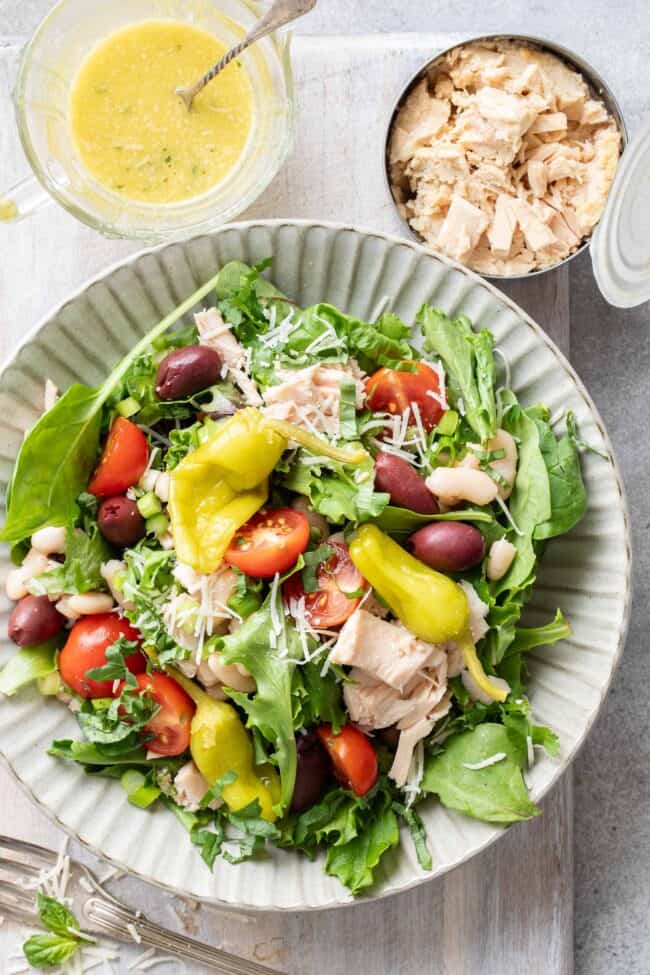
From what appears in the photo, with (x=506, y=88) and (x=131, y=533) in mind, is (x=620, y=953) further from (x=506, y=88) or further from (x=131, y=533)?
(x=506, y=88)

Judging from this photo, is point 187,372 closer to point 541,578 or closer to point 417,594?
point 417,594

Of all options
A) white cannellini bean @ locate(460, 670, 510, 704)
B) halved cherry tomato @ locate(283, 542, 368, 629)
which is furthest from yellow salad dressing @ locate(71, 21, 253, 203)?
white cannellini bean @ locate(460, 670, 510, 704)

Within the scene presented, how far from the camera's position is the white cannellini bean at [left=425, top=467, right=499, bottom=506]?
1.88 m

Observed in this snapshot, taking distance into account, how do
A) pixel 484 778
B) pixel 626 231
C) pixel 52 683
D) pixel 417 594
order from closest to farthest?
1. pixel 417 594
2. pixel 484 778
3. pixel 52 683
4. pixel 626 231

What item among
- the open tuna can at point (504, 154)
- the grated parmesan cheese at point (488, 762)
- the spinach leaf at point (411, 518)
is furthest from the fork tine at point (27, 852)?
the open tuna can at point (504, 154)

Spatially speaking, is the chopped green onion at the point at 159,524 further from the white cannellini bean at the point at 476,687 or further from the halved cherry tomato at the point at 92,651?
the white cannellini bean at the point at 476,687

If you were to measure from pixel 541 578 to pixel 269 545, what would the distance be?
0.64 meters

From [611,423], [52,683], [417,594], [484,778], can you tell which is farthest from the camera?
[611,423]

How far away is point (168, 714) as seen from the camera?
6.42ft

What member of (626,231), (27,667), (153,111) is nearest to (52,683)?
(27,667)

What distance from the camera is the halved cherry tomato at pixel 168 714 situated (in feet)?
6.42

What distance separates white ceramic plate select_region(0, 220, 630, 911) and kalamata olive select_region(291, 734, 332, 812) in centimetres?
16

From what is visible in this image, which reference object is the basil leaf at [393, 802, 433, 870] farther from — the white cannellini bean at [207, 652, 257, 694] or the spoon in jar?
the spoon in jar

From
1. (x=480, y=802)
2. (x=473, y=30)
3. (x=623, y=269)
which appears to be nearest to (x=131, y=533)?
(x=480, y=802)
